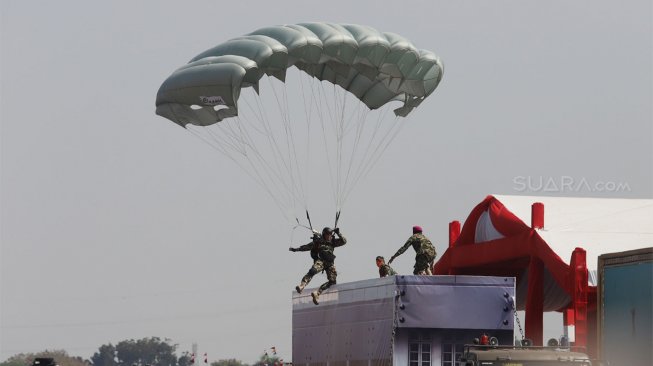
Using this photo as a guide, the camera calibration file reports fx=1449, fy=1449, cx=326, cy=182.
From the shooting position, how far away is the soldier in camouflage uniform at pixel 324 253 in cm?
3272

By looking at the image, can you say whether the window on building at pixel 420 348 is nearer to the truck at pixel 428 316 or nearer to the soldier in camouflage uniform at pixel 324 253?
the truck at pixel 428 316

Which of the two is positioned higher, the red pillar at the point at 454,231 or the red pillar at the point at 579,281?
the red pillar at the point at 454,231

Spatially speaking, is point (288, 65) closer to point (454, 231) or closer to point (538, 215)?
point (538, 215)

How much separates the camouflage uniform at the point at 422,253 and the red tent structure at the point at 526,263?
6.69 metres

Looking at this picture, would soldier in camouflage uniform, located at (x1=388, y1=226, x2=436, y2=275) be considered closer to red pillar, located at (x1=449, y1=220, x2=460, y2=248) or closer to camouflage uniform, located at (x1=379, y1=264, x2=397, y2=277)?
camouflage uniform, located at (x1=379, y1=264, x2=397, y2=277)

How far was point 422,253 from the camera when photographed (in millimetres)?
32469

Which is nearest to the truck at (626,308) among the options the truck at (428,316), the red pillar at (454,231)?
the truck at (428,316)

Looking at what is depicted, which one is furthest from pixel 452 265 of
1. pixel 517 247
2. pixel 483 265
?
pixel 517 247

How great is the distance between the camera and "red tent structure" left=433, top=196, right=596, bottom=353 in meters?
39.2

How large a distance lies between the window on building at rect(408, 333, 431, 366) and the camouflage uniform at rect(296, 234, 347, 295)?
3924 mm

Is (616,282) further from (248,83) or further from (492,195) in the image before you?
(492,195)

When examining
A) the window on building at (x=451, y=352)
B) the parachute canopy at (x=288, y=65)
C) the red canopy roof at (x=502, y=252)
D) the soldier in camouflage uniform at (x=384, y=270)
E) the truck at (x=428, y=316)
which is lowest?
the window on building at (x=451, y=352)

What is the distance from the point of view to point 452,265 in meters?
50.3

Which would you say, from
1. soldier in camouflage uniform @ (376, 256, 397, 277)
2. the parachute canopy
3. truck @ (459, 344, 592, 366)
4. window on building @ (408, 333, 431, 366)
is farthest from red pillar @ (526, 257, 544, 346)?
truck @ (459, 344, 592, 366)
